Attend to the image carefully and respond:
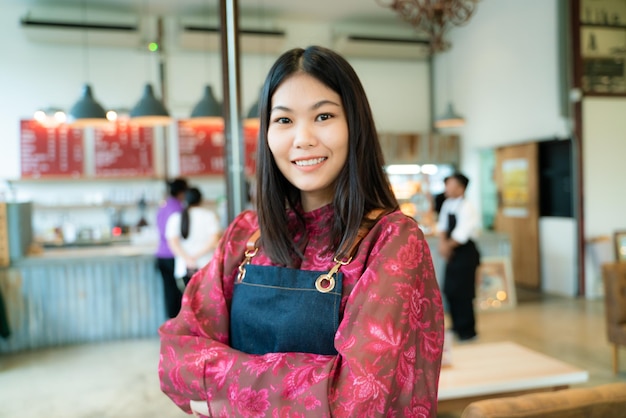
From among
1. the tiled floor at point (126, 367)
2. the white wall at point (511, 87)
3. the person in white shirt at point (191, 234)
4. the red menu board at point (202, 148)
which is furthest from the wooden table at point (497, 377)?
the red menu board at point (202, 148)

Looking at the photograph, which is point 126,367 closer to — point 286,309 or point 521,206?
point 286,309

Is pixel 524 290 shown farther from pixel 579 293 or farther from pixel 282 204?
pixel 282 204

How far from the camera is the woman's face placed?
42.8 inches

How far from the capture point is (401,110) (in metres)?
9.27

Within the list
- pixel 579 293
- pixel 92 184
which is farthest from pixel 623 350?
pixel 92 184

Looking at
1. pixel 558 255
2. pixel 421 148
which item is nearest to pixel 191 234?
pixel 558 255

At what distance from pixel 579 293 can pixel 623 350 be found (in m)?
2.24

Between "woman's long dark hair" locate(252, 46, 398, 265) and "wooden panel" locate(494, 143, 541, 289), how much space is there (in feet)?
22.2

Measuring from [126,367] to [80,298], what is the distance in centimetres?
107

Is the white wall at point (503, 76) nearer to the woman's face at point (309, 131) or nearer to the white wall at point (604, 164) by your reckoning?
the white wall at point (604, 164)

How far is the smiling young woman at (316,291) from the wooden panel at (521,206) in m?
6.78

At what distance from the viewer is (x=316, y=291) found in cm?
106

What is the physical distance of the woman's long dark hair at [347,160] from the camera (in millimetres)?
1090

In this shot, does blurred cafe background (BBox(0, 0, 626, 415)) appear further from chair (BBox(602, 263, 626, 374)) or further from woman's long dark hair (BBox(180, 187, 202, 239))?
chair (BBox(602, 263, 626, 374))
